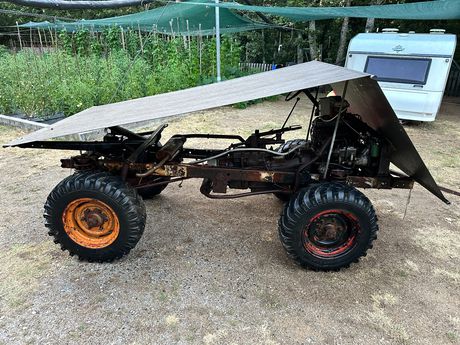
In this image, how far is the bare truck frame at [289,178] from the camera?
2.61 meters

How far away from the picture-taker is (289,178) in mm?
2902

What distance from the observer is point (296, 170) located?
2.92 m

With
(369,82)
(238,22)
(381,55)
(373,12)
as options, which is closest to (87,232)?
(369,82)

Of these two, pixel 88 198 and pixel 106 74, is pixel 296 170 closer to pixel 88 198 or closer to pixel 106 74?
pixel 88 198

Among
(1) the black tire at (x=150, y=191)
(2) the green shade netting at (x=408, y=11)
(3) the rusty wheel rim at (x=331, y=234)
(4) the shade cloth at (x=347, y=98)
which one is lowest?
(1) the black tire at (x=150, y=191)

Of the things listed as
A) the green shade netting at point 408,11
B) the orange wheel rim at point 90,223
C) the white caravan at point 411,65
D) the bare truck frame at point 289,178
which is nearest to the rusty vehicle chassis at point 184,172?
the bare truck frame at point 289,178

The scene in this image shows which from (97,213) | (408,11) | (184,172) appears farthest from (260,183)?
(408,11)

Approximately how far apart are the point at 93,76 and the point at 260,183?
6102 millimetres

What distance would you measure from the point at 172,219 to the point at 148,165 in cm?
84

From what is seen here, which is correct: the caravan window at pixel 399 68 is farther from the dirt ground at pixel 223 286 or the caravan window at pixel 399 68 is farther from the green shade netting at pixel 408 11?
the dirt ground at pixel 223 286

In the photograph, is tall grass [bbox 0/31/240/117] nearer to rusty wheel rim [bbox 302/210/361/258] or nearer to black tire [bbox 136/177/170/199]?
black tire [bbox 136/177/170/199]

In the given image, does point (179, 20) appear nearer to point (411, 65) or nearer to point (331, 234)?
point (411, 65)

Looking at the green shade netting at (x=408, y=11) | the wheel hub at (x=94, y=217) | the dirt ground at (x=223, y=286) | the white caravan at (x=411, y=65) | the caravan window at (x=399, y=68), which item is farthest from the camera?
the caravan window at (x=399, y=68)

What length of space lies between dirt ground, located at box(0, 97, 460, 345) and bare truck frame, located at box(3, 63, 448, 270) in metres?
0.23
